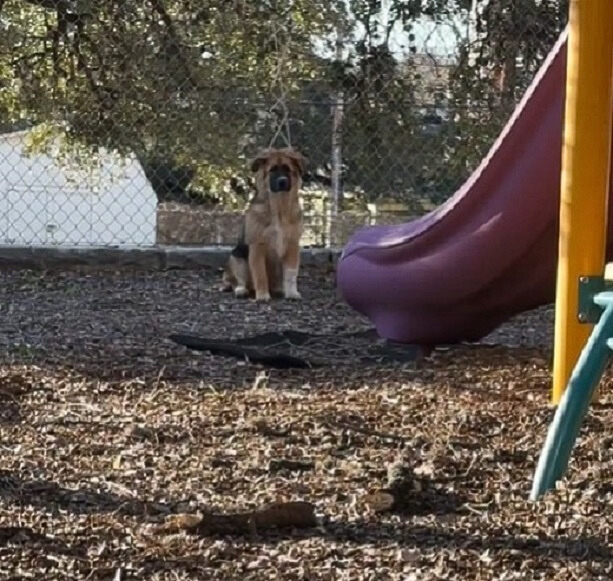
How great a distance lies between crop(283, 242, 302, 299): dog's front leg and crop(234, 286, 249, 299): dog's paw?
22cm

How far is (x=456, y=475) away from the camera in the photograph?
3225 millimetres

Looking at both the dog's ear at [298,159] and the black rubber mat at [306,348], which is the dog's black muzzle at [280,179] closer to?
the dog's ear at [298,159]

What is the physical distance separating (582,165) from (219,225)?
16.9 ft

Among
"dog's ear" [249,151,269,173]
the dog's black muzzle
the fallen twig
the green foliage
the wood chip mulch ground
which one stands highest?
the green foliage

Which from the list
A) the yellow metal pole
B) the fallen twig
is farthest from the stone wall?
the fallen twig

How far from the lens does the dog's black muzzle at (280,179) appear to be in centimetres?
786

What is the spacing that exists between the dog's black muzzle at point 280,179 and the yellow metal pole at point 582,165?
3.94 metres

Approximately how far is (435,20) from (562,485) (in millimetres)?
5651

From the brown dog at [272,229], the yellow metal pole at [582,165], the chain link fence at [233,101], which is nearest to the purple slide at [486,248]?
the yellow metal pole at [582,165]

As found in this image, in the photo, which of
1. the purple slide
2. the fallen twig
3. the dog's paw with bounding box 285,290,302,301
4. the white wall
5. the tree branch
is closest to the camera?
the fallen twig

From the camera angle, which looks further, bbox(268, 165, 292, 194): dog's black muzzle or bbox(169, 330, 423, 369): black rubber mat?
bbox(268, 165, 292, 194): dog's black muzzle

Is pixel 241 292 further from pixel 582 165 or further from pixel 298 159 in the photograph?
pixel 582 165

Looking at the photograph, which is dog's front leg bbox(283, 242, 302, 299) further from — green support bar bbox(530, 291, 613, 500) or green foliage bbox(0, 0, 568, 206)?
green support bar bbox(530, 291, 613, 500)

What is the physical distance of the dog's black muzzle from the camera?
7.86 meters
